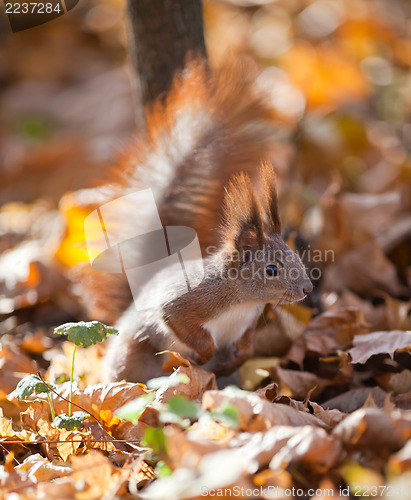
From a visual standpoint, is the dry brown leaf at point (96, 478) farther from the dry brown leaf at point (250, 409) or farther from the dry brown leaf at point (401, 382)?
the dry brown leaf at point (401, 382)

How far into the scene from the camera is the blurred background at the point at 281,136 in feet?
8.81

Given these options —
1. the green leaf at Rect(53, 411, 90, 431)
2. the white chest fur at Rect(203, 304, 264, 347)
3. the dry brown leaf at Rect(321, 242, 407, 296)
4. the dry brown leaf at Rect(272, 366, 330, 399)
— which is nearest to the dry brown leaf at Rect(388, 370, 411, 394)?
the dry brown leaf at Rect(272, 366, 330, 399)

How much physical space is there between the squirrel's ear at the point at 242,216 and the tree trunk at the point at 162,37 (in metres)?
1.00

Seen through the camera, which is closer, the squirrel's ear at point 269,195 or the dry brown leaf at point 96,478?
the dry brown leaf at point 96,478

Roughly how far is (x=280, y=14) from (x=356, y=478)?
6.55 metres

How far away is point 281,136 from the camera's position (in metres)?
3.33

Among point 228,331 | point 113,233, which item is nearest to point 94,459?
point 228,331

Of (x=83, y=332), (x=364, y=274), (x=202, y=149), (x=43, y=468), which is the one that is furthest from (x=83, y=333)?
(x=364, y=274)

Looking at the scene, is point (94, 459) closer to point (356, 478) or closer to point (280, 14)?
point (356, 478)

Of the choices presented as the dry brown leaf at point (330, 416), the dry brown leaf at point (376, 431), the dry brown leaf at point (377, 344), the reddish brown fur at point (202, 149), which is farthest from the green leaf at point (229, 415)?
the reddish brown fur at point (202, 149)

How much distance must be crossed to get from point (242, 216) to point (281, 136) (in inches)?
68.3

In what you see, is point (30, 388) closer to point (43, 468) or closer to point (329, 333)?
point (43, 468)

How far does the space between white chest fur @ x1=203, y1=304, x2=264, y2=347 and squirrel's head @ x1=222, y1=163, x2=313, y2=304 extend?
2.9 inches

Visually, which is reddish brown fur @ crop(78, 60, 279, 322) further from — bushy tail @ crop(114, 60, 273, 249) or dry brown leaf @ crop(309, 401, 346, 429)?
dry brown leaf @ crop(309, 401, 346, 429)
